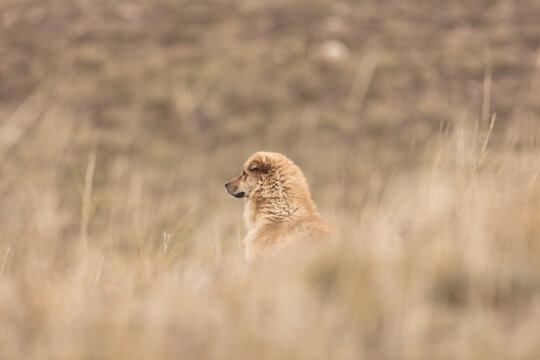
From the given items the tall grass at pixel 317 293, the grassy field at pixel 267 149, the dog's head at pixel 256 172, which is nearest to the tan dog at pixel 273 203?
the dog's head at pixel 256 172

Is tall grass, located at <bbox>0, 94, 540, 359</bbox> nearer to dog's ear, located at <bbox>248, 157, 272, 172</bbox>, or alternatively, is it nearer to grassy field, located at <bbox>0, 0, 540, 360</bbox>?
grassy field, located at <bbox>0, 0, 540, 360</bbox>

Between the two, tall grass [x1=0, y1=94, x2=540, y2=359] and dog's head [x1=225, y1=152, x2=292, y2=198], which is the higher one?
dog's head [x1=225, y1=152, x2=292, y2=198]

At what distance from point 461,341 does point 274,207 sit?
118 inches

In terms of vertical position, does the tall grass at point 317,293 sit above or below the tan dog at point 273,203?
below

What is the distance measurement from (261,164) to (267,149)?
11356 millimetres

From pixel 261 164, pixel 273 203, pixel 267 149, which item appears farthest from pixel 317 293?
pixel 267 149

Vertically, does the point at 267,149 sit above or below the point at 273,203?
above

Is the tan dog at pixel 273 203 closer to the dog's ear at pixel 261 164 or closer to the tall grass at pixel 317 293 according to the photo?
the dog's ear at pixel 261 164

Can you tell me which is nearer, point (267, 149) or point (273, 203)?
point (273, 203)

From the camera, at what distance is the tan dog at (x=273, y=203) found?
→ 14.1 ft

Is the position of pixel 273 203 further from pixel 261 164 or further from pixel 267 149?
pixel 267 149

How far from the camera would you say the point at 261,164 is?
5.05 metres

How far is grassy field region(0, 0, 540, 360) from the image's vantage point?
208cm

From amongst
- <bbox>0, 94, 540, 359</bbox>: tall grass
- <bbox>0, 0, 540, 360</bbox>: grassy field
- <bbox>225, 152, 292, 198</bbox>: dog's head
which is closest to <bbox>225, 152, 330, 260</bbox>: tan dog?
<bbox>225, 152, 292, 198</bbox>: dog's head
